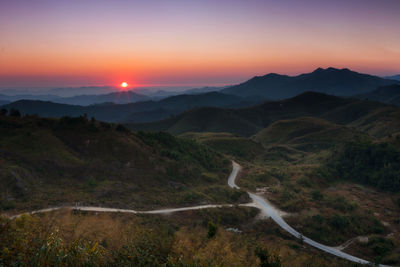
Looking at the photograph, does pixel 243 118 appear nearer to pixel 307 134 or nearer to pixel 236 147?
pixel 307 134

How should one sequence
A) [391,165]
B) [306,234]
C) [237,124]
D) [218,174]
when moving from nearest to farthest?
1. [306,234]
2. [391,165]
3. [218,174]
4. [237,124]

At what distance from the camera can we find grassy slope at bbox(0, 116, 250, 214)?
28.4m

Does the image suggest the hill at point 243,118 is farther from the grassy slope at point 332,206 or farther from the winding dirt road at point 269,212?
the winding dirt road at point 269,212

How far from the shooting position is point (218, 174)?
48438 millimetres

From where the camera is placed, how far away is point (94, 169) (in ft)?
119

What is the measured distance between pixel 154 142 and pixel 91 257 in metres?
44.6

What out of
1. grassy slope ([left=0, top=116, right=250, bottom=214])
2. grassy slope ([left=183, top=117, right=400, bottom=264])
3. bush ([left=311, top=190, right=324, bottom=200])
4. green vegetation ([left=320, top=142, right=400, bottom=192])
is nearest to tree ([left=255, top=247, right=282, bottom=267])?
grassy slope ([left=183, top=117, right=400, bottom=264])

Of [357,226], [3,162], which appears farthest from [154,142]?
[357,226]

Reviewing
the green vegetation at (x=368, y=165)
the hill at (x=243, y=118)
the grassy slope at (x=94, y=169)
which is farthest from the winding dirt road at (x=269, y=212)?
the hill at (x=243, y=118)

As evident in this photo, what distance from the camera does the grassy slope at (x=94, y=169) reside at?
2841 centimetres

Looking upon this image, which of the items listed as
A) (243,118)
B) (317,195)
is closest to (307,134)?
(317,195)

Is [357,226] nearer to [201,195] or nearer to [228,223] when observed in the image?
[228,223]

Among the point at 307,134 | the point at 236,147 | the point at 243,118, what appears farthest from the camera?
the point at 243,118

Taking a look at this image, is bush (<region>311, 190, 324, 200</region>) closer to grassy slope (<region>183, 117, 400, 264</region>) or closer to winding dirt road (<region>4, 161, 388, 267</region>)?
grassy slope (<region>183, 117, 400, 264</region>)
